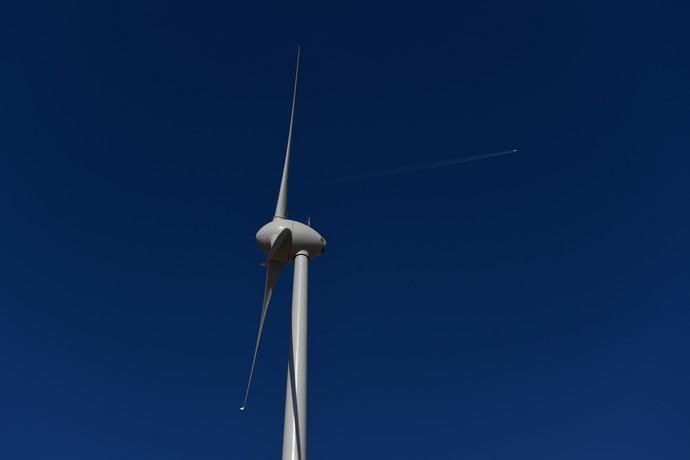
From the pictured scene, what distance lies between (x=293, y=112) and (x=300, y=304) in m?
8.67

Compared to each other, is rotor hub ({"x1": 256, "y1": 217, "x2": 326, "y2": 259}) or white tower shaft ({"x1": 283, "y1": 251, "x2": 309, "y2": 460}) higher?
rotor hub ({"x1": 256, "y1": 217, "x2": 326, "y2": 259})

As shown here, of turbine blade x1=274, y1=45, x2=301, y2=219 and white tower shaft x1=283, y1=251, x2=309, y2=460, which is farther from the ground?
turbine blade x1=274, y1=45, x2=301, y2=219

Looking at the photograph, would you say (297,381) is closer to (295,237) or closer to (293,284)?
(293,284)

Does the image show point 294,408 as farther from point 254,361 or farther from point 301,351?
point 254,361

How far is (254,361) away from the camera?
59.5ft

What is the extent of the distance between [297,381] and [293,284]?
342 centimetres

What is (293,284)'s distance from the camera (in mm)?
18750

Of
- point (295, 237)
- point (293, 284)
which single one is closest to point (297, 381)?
point (293, 284)

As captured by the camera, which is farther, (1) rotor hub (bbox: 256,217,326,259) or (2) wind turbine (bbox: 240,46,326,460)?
(1) rotor hub (bbox: 256,217,326,259)

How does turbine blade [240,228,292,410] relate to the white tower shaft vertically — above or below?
above

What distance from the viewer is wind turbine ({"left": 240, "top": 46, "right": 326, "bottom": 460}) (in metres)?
15.1

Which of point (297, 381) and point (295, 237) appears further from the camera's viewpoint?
point (295, 237)

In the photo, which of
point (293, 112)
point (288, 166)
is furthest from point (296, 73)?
point (288, 166)

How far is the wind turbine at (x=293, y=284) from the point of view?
15.1m
